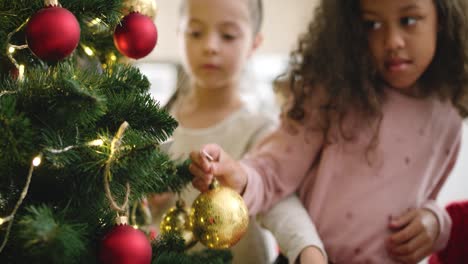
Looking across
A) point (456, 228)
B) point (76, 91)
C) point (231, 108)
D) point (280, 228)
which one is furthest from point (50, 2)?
point (456, 228)

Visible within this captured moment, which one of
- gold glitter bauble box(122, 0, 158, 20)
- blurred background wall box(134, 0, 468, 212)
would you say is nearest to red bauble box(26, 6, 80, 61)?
gold glitter bauble box(122, 0, 158, 20)

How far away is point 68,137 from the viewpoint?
1.50 ft

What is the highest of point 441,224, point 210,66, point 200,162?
point 210,66

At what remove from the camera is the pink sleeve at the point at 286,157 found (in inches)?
30.9

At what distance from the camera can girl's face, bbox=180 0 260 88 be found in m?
0.95

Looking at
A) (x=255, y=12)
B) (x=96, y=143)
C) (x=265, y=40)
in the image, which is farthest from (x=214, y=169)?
(x=265, y=40)

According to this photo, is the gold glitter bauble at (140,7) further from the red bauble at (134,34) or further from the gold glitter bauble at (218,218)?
the gold glitter bauble at (218,218)

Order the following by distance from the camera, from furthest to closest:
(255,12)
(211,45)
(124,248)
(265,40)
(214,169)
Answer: (265,40) → (255,12) → (211,45) → (214,169) → (124,248)

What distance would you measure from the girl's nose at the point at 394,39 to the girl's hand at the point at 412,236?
0.29m

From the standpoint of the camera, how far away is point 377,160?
79 centimetres

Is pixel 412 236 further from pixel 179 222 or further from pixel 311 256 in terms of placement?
pixel 179 222

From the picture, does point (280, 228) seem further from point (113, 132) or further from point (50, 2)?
point (50, 2)

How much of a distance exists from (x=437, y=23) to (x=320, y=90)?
242mm

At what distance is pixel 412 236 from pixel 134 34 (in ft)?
1.87
